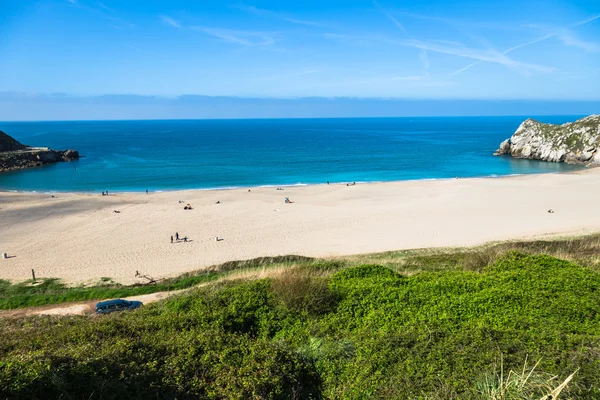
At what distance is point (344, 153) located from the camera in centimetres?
8806

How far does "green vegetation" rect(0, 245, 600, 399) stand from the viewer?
5.72 meters

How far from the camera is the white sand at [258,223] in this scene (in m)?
24.5

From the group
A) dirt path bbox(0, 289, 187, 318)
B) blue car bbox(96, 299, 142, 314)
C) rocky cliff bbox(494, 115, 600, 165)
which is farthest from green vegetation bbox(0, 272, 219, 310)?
rocky cliff bbox(494, 115, 600, 165)

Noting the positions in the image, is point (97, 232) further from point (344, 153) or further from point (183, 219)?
point (344, 153)

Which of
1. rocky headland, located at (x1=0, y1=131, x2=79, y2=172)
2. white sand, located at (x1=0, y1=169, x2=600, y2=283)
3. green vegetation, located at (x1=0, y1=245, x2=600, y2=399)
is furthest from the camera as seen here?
rocky headland, located at (x1=0, y1=131, x2=79, y2=172)

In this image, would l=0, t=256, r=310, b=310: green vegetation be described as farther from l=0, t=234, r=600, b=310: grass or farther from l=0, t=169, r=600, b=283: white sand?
l=0, t=169, r=600, b=283: white sand

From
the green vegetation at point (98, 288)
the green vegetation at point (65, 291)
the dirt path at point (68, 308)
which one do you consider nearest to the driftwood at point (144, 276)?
the green vegetation at point (98, 288)

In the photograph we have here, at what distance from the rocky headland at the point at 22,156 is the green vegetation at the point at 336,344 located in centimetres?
7506

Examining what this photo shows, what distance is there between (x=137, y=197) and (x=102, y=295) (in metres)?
28.9

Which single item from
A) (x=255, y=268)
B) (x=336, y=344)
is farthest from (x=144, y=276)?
(x=336, y=344)

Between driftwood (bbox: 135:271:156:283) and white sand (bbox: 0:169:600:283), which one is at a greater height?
white sand (bbox: 0:169:600:283)

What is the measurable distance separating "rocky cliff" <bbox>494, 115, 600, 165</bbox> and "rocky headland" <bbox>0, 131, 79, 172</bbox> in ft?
294

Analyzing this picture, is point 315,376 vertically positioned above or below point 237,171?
below

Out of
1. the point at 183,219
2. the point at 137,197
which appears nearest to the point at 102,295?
the point at 183,219
